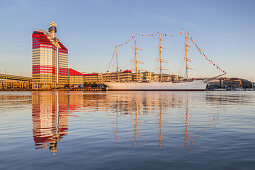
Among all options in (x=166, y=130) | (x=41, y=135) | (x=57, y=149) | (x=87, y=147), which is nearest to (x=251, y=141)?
(x=166, y=130)

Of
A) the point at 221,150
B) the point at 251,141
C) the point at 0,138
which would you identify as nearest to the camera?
the point at 221,150

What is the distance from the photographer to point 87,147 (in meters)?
7.68

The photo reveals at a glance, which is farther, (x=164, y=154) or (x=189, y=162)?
(x=164, y=154)

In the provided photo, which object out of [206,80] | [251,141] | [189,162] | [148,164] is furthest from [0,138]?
[206,80]

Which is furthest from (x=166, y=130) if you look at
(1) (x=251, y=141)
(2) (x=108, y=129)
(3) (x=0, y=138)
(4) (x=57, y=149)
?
(3) (x=0, y=138)

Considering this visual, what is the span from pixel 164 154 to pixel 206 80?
138 m

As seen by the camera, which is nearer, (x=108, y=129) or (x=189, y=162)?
(x=189, y=162)

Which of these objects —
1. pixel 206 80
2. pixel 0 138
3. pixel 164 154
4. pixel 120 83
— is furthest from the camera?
pixel 120 83

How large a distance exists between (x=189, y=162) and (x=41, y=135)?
654 centimetres

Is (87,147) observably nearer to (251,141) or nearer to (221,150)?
(221,150)

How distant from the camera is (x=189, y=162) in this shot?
6.03m

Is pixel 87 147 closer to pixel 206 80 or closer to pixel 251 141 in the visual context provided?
pixel 251 141

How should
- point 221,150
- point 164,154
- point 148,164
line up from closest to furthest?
point 148,164 → point 164,154 → point 221,150

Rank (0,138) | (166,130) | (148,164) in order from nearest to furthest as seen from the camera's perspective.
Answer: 1. (148,164)
2. (0,138)
3. (166,130)
